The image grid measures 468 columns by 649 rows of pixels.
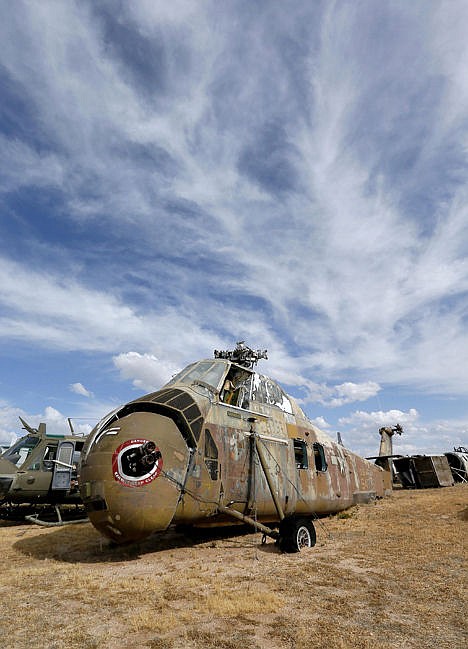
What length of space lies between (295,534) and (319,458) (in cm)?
546

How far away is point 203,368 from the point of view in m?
12.2

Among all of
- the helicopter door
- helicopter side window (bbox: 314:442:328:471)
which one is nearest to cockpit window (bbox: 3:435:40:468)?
the helicopter door

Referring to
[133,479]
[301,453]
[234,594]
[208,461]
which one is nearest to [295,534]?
[208,461]

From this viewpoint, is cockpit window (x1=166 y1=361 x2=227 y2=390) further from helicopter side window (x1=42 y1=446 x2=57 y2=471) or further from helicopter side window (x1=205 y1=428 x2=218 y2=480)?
helicopter side window (x1=42 y1=446 x2=57 y2=471)

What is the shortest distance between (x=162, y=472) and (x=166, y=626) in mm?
3434

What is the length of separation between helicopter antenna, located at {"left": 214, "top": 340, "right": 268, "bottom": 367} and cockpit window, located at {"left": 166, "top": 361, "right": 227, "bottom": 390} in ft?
14.5

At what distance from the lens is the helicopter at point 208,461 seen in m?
8.46

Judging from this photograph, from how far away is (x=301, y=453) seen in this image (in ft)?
46.2

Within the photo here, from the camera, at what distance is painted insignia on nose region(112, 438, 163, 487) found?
8.42 metres

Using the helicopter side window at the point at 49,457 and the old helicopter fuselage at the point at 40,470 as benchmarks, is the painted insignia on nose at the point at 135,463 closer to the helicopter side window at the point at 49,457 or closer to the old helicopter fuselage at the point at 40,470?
the old helicopter fuselage at the point at 40,470

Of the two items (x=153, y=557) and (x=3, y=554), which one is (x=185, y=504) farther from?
(x=3, y=554)

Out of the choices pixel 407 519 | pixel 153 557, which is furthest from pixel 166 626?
pixel 407 519

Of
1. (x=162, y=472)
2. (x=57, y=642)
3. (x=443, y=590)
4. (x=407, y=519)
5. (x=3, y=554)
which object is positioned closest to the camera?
(x=57, y=642)

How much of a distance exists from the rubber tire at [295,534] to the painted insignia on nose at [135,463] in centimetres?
363
